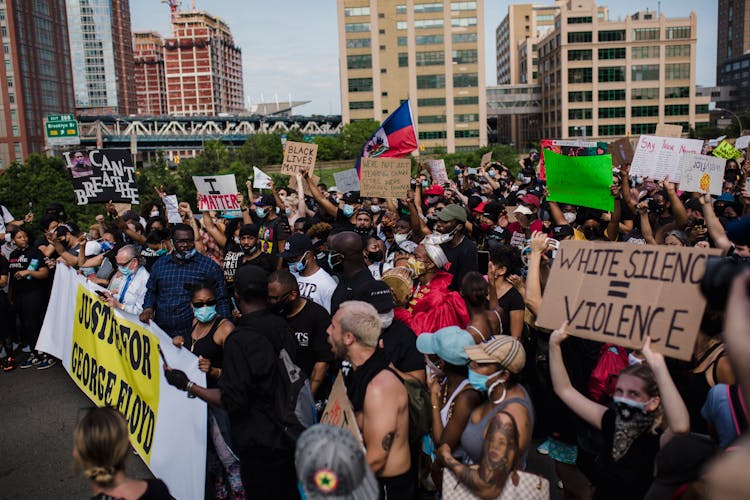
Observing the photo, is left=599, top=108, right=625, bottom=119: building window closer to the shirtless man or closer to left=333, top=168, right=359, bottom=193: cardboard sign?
left=333, top=168, right=359, bottom=193: cardboard sign

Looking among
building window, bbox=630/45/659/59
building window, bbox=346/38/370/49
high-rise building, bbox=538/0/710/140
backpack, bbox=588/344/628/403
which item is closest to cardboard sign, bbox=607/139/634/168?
backpack, bbox=588/344/628/403

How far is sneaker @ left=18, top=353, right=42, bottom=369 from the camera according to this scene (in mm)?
8781

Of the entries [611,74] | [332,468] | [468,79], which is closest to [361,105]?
[468,79]

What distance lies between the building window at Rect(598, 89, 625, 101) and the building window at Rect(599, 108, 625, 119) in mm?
1623

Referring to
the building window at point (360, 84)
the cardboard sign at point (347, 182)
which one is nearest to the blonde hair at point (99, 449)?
the cardboard sign at point (347, 182)

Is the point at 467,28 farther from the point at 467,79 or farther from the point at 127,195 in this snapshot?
the point at 127,195

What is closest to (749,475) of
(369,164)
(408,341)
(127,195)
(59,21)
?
(408,341)

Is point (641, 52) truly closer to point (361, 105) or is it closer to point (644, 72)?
point (644, 72)

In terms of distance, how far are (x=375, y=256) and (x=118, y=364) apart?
2.82 meters

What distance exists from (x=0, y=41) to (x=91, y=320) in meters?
127

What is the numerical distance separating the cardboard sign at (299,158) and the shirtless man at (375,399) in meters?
7.33

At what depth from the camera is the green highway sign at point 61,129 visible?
240 feet

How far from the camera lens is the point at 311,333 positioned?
4793 mm

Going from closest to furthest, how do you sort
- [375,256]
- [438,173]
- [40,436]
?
[40,436] → [375,256] → [438,173]
